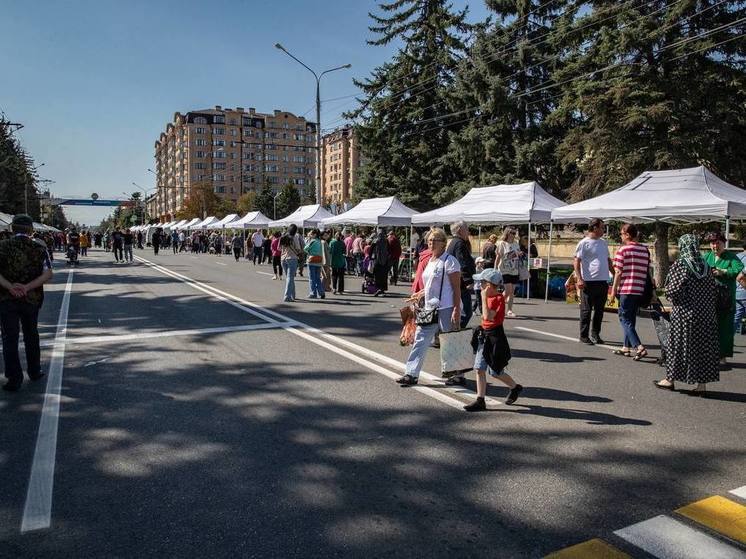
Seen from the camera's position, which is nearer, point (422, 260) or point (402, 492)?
point (402, 492)

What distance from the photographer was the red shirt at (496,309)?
5012 millimetres

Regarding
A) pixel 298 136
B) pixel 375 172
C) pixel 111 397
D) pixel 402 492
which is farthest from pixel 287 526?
pixel 298 136

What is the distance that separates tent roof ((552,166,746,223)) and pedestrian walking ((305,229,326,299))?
5968mm

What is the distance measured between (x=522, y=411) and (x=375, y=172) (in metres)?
35.9

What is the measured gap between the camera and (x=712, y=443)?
430cm

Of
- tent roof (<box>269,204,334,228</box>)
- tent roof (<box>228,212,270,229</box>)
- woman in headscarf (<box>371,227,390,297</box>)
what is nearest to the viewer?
woman in headscarf (<box>371,227,390,297</box>)

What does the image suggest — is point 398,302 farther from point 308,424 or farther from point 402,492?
point 402,492

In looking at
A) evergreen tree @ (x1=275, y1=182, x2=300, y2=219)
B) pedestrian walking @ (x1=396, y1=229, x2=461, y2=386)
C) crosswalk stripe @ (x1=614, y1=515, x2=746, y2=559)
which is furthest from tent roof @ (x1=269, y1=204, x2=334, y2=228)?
evergreen tree @ (x1=275, y1=182, x2=300, y2=219)

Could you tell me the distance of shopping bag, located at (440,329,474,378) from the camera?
5.61m

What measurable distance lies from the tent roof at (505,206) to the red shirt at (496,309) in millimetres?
10641

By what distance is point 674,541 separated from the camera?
2.89 metres

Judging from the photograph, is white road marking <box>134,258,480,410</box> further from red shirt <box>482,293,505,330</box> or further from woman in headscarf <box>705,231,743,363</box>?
woman in headscarf <box>705,231,743,363</box>

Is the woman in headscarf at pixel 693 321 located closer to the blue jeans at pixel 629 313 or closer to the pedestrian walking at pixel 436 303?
the blue jeans at pixel 629 313

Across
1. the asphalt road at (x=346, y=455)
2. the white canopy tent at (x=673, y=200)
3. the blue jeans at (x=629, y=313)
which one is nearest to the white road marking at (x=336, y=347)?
the asphalt road at (x=346, y=455)
